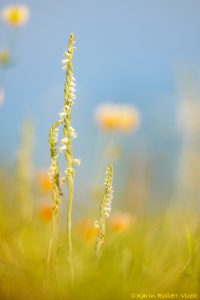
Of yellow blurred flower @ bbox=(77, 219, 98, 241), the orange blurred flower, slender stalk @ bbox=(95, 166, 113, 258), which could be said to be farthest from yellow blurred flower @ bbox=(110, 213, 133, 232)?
slender stalk @ bbox=(95, 166, 113, 258)

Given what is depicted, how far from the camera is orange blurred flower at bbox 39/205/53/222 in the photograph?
2138mm

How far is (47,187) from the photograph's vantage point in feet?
8.60

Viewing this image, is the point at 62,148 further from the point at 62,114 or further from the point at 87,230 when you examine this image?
the point at 87,230

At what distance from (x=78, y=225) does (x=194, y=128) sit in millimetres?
636

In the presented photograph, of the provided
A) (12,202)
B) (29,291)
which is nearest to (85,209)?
(12,202)

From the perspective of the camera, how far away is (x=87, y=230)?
6.57 feet

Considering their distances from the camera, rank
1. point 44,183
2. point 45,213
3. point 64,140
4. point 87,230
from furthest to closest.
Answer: point 44,183
point 45,213
point 87,230
point 64,140

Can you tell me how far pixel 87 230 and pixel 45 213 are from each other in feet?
0.75

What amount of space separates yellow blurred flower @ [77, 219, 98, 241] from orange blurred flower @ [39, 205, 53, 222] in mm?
122

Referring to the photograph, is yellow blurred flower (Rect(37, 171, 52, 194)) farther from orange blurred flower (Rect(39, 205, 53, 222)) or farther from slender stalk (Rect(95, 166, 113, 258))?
slender stalk (Rect(95, 166, 113, 258))

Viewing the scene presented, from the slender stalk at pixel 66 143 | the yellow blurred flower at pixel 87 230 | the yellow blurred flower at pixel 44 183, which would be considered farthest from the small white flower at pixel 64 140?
the yellow blurred flower at pixel 44 183

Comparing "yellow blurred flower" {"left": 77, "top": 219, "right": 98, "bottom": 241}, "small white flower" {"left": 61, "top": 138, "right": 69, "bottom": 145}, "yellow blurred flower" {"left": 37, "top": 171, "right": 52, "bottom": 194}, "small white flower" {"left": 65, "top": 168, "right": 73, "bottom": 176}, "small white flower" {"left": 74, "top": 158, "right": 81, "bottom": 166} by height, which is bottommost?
"small white flower" {"left": 65, "top": 168, "right": 73, "bottom": 176}

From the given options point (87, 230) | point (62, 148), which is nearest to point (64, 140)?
point (62, 148)

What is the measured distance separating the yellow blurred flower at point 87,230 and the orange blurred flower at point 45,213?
4.8 inches
